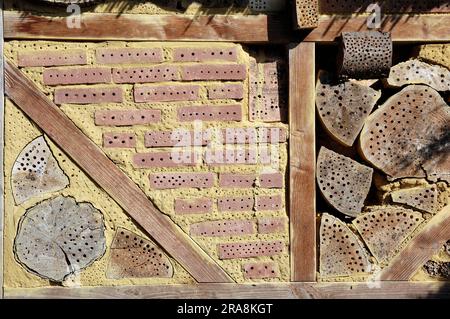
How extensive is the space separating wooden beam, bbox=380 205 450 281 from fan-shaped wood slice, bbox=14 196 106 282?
200 cm

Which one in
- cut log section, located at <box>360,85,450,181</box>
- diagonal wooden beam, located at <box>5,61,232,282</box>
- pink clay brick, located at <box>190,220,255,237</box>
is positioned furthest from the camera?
cut log section, located at <box>360,85,450,181</box>

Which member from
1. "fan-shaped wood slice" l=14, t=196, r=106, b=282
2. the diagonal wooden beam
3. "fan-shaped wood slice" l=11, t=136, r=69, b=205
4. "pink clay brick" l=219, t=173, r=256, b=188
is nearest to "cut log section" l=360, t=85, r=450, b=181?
"pink clay brick" l=219, t=173, r=256, b=188

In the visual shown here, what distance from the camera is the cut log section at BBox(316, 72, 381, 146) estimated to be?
509 centimetres

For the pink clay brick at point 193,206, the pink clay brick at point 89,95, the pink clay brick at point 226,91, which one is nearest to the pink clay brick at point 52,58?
the pink clay brick at point 89,95

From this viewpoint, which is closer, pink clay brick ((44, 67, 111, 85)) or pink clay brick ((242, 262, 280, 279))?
pink clay brick ((44, 67, 111, 85))

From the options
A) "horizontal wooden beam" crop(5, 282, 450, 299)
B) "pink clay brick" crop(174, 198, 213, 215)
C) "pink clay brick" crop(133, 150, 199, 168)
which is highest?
"pink clay brick" crop(133, 150, 199, 168)

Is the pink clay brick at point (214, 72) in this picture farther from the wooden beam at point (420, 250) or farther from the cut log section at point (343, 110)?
the wooden beam at point (420, 250)

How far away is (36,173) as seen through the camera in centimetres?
493

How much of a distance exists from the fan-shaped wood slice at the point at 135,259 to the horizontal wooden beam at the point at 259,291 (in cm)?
9

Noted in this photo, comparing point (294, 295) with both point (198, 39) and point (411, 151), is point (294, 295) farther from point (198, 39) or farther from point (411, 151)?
point (198, 39)

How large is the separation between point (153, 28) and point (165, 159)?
885mm

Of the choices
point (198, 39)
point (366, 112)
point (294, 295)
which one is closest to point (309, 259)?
point (294, 295)

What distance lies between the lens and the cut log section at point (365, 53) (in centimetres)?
499

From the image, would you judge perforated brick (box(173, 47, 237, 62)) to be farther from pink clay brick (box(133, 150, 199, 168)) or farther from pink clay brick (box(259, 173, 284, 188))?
pink clay brick (box(259, 173, 284, 188))
